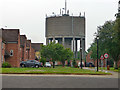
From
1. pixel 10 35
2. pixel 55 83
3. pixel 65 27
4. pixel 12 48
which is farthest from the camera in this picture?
pixel 65 27

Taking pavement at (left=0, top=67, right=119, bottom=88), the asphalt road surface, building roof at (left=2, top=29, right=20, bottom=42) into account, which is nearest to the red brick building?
building roof at (left=2, top=29, right=20, bottom=42)

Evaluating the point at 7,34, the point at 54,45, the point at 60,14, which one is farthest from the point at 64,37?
the point at 7,34

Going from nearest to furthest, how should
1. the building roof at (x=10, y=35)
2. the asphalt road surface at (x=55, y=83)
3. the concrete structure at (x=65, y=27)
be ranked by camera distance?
the asphalt road surface at (x=55, y=83), the building roof at (x=10, y=35), the concrete structure at (x=65, y=27)

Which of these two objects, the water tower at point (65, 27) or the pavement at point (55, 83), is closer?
the pavement at point (55, 83)

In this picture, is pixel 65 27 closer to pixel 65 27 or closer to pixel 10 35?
pixel 65 27

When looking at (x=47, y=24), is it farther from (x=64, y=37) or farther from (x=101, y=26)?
(x=101, y=26)

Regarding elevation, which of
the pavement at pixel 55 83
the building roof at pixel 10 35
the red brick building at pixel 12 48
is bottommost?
the pavement at pixel 55 83

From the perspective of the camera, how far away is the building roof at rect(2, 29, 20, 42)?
65.5 m

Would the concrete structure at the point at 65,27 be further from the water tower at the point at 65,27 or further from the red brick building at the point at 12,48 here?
the red brick building at the point at 12,48

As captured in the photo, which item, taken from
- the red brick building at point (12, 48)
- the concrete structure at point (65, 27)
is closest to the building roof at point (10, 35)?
the red brick building at point (12, 48)

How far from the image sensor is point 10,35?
218 ft

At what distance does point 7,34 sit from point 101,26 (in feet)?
75.3

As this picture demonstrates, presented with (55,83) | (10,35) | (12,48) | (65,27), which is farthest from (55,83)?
(65,27)

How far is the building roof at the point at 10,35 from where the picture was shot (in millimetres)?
65519
